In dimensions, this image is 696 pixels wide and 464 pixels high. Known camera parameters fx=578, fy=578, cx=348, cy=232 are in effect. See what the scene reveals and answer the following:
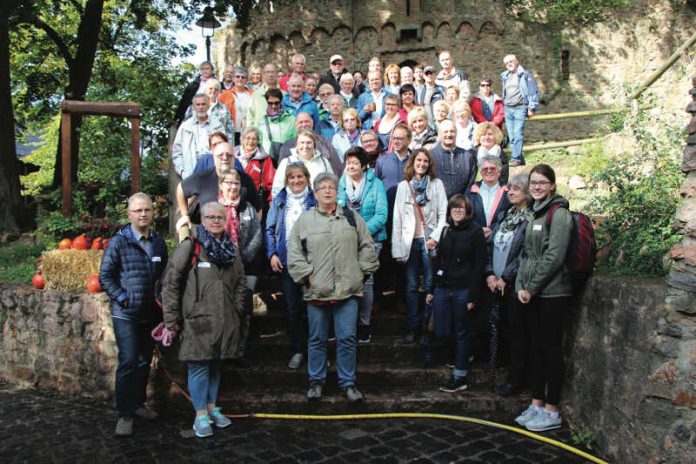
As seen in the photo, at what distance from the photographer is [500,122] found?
995 cm

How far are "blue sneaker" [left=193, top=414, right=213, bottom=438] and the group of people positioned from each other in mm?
11

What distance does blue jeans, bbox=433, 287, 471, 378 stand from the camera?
5.06 metres

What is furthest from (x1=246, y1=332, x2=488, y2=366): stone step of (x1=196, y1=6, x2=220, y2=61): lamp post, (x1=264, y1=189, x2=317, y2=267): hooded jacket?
(x1=196, y1=6, x2=220, y2=61): lamp post

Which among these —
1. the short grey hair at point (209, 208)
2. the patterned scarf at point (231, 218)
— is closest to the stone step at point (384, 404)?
the patterned scarf at point (231, 218)

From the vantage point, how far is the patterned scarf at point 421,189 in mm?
5586

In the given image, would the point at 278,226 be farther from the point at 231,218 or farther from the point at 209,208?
the point at 209,208

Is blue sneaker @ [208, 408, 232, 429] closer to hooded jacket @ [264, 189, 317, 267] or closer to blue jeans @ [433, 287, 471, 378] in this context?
hooded jacket @ [264, 189, 317, 267]

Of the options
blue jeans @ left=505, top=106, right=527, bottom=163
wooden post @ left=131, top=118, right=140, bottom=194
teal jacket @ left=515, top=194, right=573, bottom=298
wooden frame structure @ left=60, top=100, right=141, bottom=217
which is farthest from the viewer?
blue jeans @ left=505, top=106, right=527, bottom=163

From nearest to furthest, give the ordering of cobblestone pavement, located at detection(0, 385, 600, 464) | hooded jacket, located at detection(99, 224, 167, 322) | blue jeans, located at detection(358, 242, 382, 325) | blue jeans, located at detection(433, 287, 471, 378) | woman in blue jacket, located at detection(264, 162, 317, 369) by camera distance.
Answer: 1. cobblestone pavement, located at detection(0, 385, 600, 464)
2. hooded jacket, located at detection(99, 224, 167, 322)
3. blue jeans, located at detection(433, 287, 471, 378)
4. woman in blue jacket, located at detection(264, 162, 317, 369)
5. blue jeans, located at detection(358, 242, 382, 325)

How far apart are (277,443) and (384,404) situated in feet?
3.35

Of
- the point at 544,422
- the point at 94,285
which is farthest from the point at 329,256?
the point at 94,285

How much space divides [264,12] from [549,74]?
10252 millimetres

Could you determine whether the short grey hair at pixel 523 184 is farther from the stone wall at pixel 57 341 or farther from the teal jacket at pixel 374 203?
the stone wall at pixel 57 341

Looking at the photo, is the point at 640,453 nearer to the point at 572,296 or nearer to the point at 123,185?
the point at 572,296
